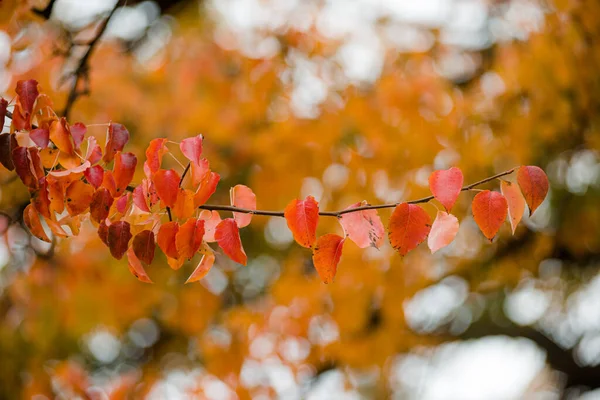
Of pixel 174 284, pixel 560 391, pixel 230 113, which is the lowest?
pixel 560 391

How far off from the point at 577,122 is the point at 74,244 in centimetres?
249

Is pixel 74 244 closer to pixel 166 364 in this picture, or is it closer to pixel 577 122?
pixel 166 364

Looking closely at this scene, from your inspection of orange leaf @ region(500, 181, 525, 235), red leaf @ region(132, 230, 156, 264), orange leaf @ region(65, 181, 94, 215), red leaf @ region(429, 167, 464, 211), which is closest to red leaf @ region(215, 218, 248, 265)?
red leaf @ region(132, 230, 156, 264)

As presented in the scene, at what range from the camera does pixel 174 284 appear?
3.13 m

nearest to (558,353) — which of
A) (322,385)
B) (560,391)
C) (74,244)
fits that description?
(560,391)

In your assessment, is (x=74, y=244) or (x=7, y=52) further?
(x=74, y=244)

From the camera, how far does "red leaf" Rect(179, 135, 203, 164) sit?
0.90m

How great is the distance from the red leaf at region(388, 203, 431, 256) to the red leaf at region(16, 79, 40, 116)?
621mm

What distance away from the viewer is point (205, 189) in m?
0.92

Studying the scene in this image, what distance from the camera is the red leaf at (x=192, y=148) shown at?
2.95ft

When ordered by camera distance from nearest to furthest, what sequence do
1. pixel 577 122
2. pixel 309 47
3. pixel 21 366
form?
pixel 577 122, pixel 309 47, pixel 21 366

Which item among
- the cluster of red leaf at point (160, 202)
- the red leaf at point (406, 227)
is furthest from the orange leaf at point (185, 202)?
the red leaf at point (406, 227)

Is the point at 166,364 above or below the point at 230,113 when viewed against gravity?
below

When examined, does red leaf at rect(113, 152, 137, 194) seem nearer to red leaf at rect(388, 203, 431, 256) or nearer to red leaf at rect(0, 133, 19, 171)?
red leaf at rect(0, 133, 19, 171)
